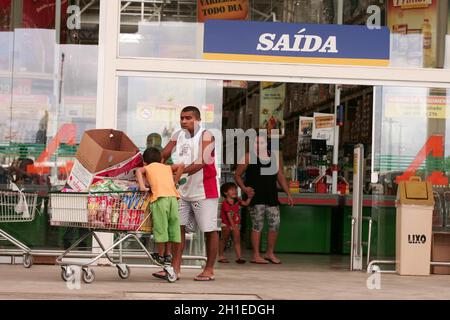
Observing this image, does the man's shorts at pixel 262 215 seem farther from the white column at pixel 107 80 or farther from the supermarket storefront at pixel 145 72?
the white column at pixel 107 80

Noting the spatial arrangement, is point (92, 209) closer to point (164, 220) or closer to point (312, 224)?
point (164, 220)

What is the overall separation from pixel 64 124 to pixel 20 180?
32.1 inches

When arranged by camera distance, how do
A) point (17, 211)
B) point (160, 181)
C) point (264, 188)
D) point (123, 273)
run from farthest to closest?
1. point (264, 188)
2. point (17, 211)
3. point (123, 273)
4. point (160, 181)

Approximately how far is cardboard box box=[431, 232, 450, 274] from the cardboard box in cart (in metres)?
4.01

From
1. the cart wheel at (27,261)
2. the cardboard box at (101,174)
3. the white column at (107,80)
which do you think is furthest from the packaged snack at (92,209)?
the white column at (107,80)

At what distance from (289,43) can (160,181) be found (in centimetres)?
309

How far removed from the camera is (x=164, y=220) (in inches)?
370

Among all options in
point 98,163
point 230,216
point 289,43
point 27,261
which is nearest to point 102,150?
point 98,163

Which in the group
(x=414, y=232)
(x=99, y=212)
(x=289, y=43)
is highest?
(x=289, y=43)

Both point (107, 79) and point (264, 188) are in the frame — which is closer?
point (107, 79)

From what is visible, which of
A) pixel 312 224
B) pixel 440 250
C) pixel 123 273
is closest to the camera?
pixel 123 273

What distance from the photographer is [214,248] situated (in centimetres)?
994

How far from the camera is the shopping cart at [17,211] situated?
1085 centimetres

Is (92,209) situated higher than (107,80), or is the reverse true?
(107,80)
